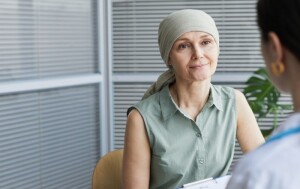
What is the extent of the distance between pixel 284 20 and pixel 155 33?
112 inches

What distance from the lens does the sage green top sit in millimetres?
1962

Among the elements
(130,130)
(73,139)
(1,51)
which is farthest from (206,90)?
(73,139)

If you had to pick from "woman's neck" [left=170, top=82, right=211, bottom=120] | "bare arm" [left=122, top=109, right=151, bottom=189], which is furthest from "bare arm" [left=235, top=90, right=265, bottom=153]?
"bare arm" [left=122, top=109, right=151, bottom=189]

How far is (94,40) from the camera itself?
11.6ft

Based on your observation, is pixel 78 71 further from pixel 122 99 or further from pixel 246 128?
pixel 246 128

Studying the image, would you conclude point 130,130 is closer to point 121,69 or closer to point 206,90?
point 206,90

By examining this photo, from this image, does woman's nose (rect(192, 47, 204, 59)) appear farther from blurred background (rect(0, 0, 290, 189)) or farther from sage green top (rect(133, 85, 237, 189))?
blurred background (rect(0, 0, 290, 189))

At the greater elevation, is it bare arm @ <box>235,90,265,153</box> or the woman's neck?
the woman's neck

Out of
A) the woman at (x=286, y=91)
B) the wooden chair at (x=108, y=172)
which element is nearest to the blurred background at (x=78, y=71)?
the wooden chair at (x=108, y=172)

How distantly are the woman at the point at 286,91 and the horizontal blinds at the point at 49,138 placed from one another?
2.10 m

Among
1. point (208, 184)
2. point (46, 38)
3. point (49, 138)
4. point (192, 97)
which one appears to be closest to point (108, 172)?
point (192, 97)

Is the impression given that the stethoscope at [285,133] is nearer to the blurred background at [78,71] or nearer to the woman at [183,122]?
the woman at [183,122]

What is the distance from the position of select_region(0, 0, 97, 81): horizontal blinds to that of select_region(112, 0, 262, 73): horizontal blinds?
21 cm

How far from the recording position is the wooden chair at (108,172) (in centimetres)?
221
